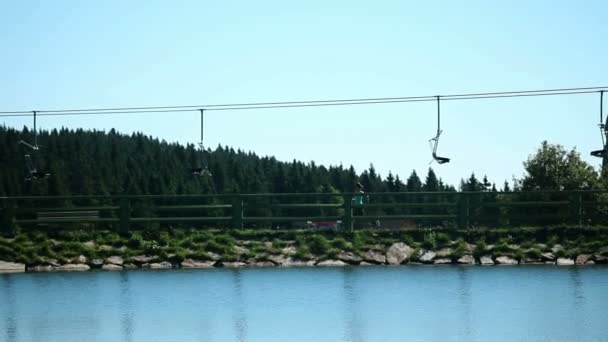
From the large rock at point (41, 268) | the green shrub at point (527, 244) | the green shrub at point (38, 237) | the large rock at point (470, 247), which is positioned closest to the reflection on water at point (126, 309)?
the large rock at point (41, 268)

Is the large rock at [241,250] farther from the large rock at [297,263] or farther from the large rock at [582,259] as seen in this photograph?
the large rock at [582,259]

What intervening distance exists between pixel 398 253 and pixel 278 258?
319 cm

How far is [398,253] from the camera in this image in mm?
26500

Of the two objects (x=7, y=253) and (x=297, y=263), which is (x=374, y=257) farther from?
(x=7, y=253)

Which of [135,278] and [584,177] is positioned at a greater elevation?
[584,177]

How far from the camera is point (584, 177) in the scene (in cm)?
3500

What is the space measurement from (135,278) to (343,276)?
483 centimetres

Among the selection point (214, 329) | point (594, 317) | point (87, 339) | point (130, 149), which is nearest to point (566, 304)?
point (594, 317)

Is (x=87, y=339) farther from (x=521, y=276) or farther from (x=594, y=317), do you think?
(x=521, y=276)

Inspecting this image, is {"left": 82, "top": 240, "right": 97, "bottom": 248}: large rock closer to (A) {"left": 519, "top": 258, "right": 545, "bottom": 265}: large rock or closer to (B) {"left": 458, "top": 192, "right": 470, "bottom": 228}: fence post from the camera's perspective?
(B) {"left": 458, "top": 192, "right": 470, "bottom": 228}: fence post

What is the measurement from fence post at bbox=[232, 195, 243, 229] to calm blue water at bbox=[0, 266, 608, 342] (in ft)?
15.4

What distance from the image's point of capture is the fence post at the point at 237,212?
2895 centimetres

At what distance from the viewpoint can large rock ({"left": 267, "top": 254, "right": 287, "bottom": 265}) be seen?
2650cm

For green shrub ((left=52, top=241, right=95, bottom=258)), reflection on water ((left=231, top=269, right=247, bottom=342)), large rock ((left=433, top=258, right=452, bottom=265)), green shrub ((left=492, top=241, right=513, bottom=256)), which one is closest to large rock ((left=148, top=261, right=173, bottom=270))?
green shrub ((left=52, top=241, right=95, bottom=258))
